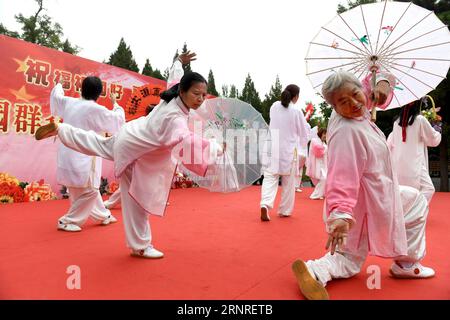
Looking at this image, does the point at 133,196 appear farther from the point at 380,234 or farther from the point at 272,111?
the point at 272,111

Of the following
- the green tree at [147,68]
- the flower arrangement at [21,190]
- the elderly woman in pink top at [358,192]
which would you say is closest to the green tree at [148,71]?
the green tree at [147,68]

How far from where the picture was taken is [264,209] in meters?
4.22

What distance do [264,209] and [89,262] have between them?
2.28 meters

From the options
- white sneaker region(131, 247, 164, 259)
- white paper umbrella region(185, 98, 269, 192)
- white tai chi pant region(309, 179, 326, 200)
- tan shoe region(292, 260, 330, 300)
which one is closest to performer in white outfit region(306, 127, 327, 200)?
white tai chi pant region(309, 179, 326, 200)

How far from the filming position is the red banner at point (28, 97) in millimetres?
→ 5484

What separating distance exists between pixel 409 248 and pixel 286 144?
8.61 ft

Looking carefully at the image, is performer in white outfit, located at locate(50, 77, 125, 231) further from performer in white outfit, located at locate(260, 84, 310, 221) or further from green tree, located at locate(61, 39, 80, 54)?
green tree, located at locate(61, 39, 80, 54)

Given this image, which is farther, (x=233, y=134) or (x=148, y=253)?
(x=233, y=134)

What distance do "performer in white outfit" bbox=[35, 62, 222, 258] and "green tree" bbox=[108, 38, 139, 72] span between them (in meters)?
15.8

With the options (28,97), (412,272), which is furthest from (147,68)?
(412,272)

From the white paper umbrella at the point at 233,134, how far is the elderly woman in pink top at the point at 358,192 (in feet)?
3.33

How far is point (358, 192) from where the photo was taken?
1943 mm

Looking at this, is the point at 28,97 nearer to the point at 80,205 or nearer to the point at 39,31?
the point at 80,205

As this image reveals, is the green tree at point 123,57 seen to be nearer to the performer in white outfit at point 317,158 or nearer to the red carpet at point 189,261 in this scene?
the performer in white outfit at point 317,158
